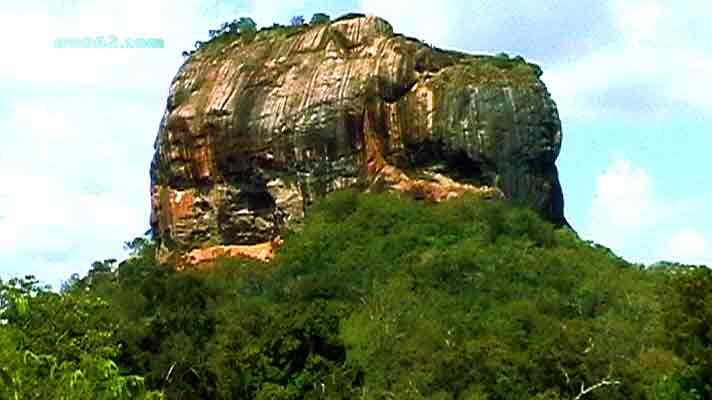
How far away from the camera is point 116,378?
2416cm

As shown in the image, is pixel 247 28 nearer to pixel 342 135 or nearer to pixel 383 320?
pixel 342 135

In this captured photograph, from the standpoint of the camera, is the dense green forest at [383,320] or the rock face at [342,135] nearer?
the dense green forest at [383,320]

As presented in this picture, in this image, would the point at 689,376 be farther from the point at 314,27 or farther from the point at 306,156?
the point at 314,27

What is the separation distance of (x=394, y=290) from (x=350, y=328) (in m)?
9.17

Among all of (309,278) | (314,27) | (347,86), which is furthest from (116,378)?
(314,27)

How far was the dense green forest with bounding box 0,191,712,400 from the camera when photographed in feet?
108

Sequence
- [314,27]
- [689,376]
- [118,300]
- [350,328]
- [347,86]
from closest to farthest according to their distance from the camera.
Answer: [689,376]
[350,328]
[118,300]
[347,86]
[314,27]

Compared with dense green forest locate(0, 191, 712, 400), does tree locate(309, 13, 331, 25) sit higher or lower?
higher

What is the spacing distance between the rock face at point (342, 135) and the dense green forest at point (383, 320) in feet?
4.61

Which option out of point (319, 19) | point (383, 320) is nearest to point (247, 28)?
point (319, 19)

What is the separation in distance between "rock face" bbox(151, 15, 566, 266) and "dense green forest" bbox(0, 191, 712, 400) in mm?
1406

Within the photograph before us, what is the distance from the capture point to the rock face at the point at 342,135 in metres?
71.3

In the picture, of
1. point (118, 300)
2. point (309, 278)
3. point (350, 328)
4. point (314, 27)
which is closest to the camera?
point (350, 328)

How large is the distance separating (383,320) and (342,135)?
678 inches
